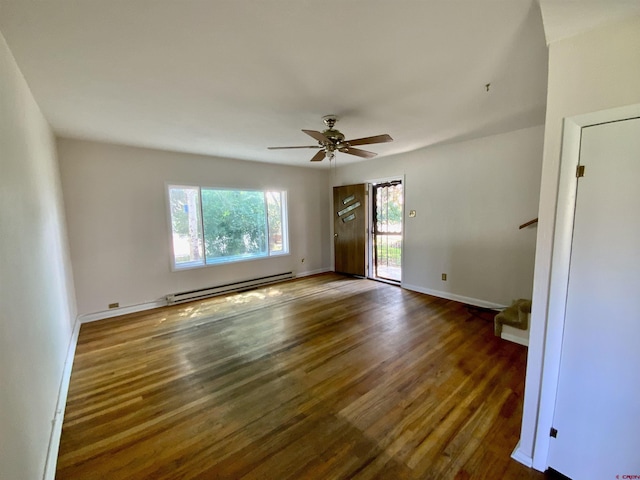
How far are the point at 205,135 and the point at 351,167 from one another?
123 inches

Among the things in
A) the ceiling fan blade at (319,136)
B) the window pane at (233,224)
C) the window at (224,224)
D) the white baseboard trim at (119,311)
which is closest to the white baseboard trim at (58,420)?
the white baseboard trim at (119,311)

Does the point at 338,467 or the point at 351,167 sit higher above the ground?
the point at 351,167

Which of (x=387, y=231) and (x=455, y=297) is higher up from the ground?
(x=387, y=231)

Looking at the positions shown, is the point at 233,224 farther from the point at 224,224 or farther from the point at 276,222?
the point at 276,222

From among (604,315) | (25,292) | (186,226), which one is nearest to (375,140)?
(604,315)

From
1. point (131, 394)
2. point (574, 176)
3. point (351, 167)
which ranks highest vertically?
point (351, 167)

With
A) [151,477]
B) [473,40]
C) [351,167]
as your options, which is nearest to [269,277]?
[351,167]

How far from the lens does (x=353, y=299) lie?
4312 mm

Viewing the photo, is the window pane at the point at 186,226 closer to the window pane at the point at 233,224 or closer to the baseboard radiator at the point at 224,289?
the window pane at the point at 233,224

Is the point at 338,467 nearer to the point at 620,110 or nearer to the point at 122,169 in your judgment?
the point at 620,110

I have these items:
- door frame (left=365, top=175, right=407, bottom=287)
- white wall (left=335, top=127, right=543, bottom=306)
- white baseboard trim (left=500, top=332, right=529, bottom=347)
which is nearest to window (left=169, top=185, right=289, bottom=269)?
door frame (left=365, top=175, right=407, bottom=287)

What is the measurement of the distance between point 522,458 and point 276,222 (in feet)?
15.6

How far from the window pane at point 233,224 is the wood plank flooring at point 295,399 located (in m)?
1.51

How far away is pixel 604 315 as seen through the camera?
1.30 meters
